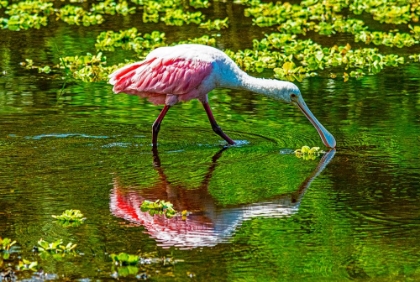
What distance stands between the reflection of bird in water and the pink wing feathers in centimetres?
135

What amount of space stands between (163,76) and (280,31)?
24.6 ft

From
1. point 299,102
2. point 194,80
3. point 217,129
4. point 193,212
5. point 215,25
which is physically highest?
point 194,80

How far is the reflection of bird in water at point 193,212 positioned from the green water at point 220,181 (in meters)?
0.02

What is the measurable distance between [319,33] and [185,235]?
10841 millimetres

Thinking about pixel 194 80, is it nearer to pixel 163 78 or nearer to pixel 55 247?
pixel 163 78

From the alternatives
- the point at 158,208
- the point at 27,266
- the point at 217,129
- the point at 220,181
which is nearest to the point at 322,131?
the point at 217,129

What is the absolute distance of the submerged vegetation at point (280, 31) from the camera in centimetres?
1540

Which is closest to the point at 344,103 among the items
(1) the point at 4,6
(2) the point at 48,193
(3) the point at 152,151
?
(3) the point at 152,151

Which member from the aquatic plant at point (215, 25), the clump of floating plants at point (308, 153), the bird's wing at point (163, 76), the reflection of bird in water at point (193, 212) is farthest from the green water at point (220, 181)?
the aquatic plant at point (215, 25)

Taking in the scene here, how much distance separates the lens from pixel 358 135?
11.6 m

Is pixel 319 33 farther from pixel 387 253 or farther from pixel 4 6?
pixel 387 253

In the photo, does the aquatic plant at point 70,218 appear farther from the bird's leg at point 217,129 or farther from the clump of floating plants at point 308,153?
the bird's leg at point 217,129

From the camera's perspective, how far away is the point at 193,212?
343 inches

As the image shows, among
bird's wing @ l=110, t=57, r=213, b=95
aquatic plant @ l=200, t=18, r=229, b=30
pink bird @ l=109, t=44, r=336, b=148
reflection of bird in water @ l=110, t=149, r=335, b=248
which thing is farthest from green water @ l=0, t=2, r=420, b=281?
aquatic plant @ l=200, t=18, r=229, b=30
